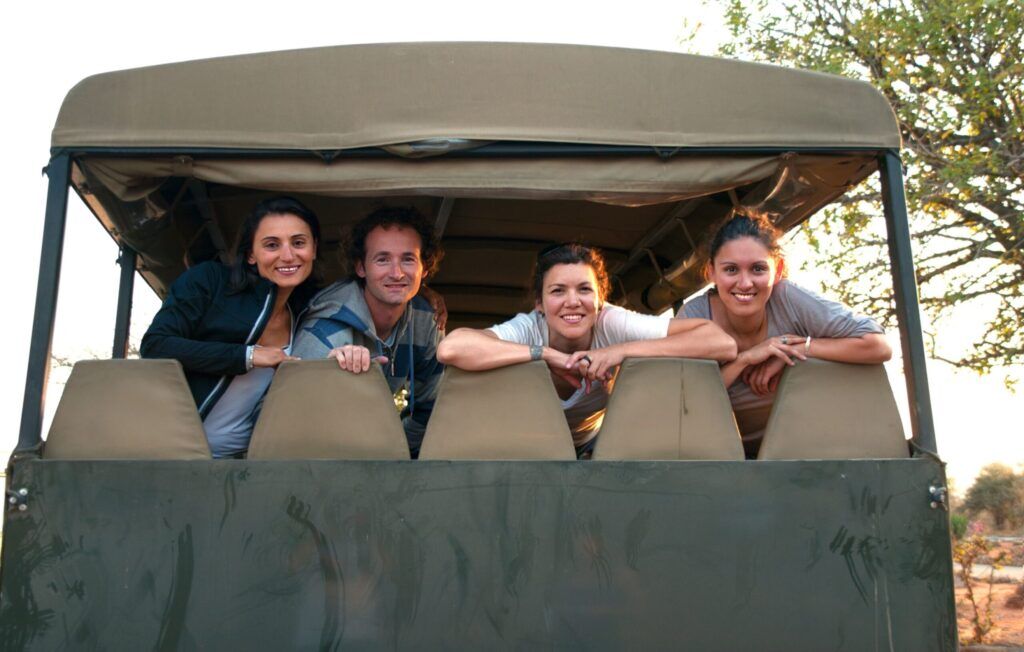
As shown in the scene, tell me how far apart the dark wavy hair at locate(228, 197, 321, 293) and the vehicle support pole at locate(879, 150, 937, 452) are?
1918mm

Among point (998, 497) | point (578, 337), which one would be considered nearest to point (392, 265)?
point (578, 337)

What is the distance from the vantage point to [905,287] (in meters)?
3.44

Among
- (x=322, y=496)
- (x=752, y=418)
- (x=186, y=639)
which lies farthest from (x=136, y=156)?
(x=752, y=418)

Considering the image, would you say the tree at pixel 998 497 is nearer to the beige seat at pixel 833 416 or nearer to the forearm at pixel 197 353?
the beige seat at pixel 833 416

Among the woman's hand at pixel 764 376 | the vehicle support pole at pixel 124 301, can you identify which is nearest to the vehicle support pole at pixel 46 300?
the vehicle support pole at pixel 124 301

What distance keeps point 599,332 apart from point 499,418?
77cm

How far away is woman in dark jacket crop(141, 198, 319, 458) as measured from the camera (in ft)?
11.6

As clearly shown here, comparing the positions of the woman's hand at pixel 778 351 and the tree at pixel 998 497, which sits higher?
the woman's hand at pixel 778 351

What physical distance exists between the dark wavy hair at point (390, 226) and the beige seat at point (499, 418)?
42.2 inches

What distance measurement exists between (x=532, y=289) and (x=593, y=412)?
1.68 ft

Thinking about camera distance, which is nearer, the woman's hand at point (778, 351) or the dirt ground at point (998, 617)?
the woman's hand at point (778, 351)

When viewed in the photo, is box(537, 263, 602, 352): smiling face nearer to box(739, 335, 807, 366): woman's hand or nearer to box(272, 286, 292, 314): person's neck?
box(739, 335, 807, 366): woman's hand

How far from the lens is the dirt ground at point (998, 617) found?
34.3 feet

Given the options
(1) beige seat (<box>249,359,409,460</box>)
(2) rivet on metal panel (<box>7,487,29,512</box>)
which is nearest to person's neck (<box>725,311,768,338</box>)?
(1) beige seat (<box>249,359,409,460</box>)
